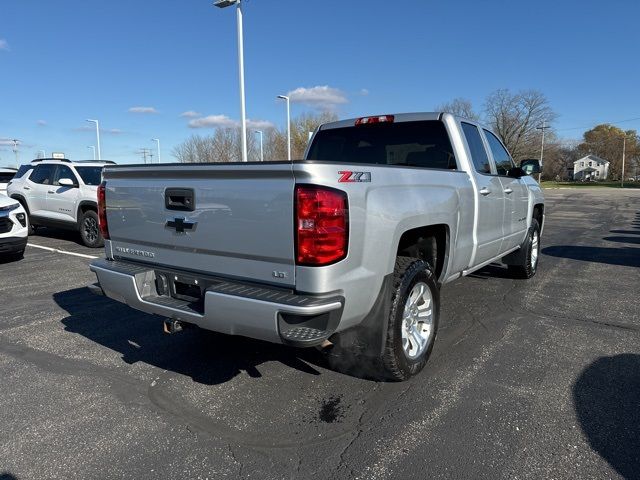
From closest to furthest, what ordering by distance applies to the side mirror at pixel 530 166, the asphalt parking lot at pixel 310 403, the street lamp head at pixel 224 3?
the asphalt parking lot at pixel 310 403 → the side mirror at pixel 530 166 → the street lamp head at pixel 224 3

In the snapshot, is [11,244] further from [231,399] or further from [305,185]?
[305,185]

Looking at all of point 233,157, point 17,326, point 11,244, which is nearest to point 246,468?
point 17,326

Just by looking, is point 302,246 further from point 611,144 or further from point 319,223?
point 611,144

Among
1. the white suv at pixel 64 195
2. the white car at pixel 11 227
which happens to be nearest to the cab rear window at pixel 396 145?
the white car at pixel 11 227

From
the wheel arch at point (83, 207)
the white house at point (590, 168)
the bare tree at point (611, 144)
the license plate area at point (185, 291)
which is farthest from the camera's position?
the white house at point (590, 168)

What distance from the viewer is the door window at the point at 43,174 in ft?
35.0

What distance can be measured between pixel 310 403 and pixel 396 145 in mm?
2633

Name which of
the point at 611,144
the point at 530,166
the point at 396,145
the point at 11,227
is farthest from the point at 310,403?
the point at 611,144

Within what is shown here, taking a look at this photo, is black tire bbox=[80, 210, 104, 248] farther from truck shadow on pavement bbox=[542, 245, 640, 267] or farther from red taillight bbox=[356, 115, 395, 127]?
truck shadow on pavement bbox=[542, 245, 640, 267]

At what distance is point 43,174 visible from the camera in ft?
35.5

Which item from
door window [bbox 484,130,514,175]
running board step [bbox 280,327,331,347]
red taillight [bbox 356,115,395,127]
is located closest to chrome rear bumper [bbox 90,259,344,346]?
running board step [bbox 280,327,331,347]

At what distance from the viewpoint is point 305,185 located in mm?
2559

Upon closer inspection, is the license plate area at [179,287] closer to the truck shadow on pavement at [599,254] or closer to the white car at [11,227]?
the white car at [11,227]

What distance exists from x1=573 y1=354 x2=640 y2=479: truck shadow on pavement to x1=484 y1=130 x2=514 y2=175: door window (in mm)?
2424
